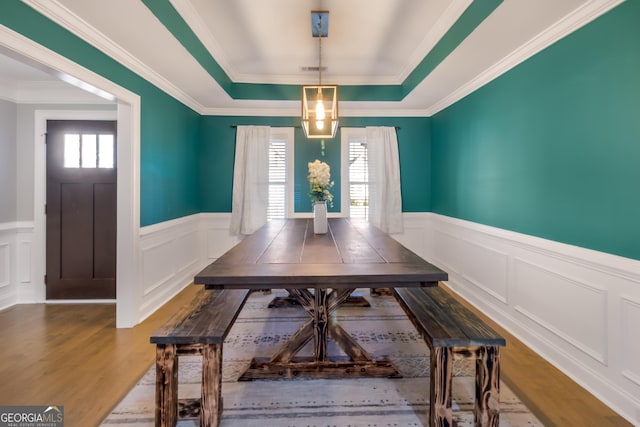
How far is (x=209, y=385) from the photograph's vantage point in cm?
158

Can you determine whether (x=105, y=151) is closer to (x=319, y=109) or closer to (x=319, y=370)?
(x=319, y=109)

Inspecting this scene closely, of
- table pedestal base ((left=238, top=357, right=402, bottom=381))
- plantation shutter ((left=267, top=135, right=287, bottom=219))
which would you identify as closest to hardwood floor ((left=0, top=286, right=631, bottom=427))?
Result: table pedestal base ((left=238, top=357, right=402, bottom=381))

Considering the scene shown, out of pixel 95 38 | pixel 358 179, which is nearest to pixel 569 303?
pixel 358 179

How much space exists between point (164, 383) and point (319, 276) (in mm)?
944

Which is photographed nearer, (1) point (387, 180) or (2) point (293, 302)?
(2) point (293, 302)

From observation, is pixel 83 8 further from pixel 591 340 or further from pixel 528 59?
pixel 591 340

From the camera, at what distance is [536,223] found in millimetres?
2510

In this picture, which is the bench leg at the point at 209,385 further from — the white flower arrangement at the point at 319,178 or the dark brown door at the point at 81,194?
the dark brown door at the point at 81,194

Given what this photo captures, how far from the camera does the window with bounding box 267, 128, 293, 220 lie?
4781 millimetres

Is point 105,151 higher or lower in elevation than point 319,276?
higher

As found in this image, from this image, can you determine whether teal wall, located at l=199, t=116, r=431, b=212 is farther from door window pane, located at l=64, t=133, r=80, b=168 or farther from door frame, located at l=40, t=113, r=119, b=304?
door window pane, located at l=64, t=133, r=80, b=168

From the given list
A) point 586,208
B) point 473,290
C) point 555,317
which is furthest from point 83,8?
point 473,290

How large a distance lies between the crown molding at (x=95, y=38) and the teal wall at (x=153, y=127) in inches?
1.3

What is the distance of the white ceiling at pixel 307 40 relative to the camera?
6.90ft
